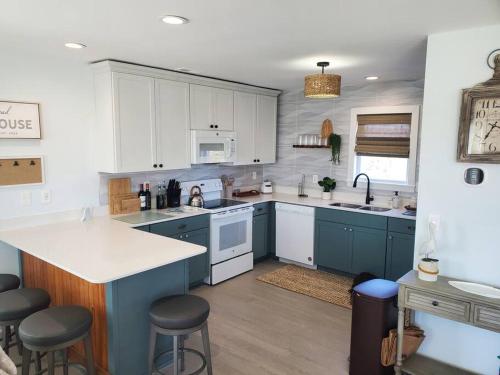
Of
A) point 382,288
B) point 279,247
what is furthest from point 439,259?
point 279,247

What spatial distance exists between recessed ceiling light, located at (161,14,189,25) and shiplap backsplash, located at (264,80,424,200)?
2.87 metres

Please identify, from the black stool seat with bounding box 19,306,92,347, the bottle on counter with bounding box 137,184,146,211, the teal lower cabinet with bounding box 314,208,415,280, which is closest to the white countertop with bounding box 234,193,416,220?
the teal lower cabinet with bounding box 314,208,415,280

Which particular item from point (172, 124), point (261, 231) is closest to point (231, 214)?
point (261, 231)

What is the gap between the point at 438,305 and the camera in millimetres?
2275

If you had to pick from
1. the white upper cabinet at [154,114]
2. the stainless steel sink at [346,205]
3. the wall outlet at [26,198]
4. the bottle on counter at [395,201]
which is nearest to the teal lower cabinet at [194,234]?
the white upper cabinet at [154,114]

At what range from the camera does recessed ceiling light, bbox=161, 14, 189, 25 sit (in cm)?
223

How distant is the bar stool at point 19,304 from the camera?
2312 mm

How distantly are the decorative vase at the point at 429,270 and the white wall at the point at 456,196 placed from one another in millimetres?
188

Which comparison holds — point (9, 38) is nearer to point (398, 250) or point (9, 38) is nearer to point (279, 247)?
point (279, 247)

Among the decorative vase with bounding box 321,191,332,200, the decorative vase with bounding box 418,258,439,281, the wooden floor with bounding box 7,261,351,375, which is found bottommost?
the wooden floor with bounding box 7,261,351,375

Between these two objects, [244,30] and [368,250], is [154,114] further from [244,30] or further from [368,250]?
[368,250]

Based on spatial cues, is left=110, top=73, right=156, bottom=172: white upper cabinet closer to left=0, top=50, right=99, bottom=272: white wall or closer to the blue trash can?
left=0, top=50, right=99, bottom=272: white wall

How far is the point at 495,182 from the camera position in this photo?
2.33 m

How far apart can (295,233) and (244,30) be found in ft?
9.33
